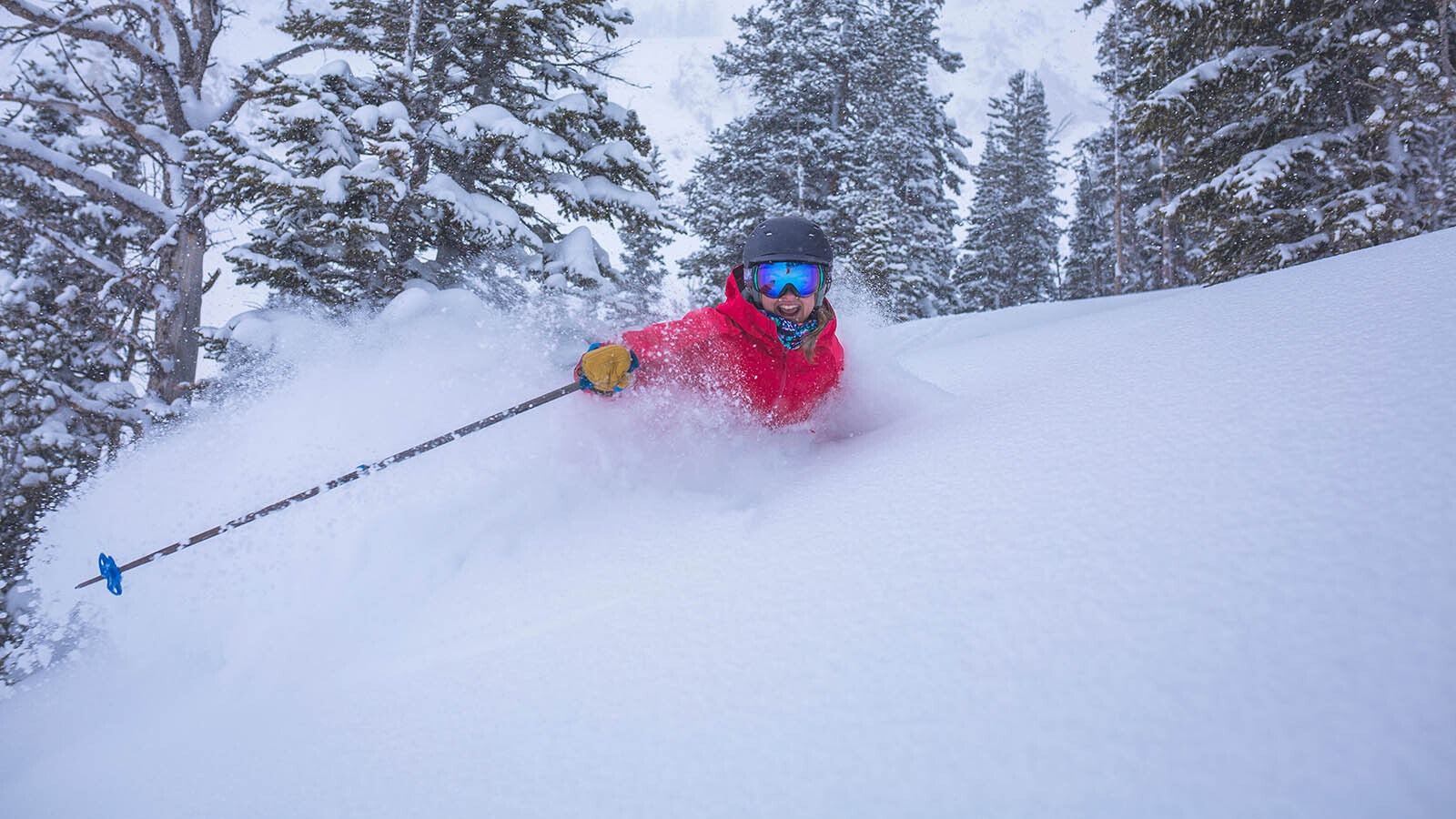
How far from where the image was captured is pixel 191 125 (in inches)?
352

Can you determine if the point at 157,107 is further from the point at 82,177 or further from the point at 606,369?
the point at 606,369

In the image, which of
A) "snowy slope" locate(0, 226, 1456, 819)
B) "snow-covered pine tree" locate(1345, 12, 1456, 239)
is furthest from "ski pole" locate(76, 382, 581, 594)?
"snow-covered pine tree" locate(1345, 12, 1456, 239)

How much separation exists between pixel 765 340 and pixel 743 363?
18 cm

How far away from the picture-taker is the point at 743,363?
350cm

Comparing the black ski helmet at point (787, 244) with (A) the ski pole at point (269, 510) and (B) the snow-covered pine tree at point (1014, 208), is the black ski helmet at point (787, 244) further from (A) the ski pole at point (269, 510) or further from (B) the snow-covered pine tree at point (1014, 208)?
(B) the snow-covered pine tree at point (1014, 208)

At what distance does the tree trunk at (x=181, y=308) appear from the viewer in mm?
8750

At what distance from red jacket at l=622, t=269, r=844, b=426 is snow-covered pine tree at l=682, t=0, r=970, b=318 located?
1337 centimetres

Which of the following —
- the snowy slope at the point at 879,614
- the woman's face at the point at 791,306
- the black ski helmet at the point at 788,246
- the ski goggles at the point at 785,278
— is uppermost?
the black ski helmet at the point at 788,246

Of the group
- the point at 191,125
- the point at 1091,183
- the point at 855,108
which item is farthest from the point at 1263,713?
the point at 1091,183

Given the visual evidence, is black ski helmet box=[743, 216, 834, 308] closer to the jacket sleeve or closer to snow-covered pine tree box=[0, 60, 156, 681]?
the jacket sleeve

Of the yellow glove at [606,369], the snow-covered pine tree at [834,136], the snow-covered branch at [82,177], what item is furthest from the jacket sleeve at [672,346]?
the snow-covered pine tree at [834,136]

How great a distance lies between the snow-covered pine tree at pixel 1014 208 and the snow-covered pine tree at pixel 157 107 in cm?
2362

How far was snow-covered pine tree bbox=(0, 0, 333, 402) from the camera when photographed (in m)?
7.97

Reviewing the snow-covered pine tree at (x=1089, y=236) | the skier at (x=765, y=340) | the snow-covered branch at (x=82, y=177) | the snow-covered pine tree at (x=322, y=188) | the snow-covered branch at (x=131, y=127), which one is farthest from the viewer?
the snow-covered pine tree at (x=1089, y=236)
